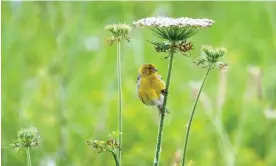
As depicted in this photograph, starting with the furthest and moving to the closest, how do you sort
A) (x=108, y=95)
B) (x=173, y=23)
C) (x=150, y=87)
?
(x=108, y=95)
(x=150, y=87)
(x=173, y=23)

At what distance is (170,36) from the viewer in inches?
50.9

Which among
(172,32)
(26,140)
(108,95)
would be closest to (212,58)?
(172,32)

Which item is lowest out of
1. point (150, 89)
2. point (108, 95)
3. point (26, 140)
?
point (26, 140)

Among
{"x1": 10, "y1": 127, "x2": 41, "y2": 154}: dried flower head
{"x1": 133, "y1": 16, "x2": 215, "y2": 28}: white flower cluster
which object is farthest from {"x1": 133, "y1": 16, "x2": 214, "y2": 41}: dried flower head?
{"x1": 10, "y1": 127, "x2": 41, "y2": 154}: dried flower head

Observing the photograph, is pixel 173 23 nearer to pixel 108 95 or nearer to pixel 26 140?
pixel 26 140

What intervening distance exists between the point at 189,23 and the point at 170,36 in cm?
6

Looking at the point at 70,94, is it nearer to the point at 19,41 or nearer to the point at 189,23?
the point at 19,41

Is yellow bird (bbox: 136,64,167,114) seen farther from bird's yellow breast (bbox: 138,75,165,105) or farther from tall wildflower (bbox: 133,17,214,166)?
tall wildflower (bbox: 133,17,214,166)

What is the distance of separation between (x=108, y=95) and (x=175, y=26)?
1589 mm

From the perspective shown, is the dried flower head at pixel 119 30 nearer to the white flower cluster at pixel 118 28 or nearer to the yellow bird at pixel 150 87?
the white flower cluster at pixel 118 28

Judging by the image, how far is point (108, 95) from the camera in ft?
9.27

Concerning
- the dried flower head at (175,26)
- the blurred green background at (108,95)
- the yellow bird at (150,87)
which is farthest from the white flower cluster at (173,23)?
the blurred green background at (108,95)

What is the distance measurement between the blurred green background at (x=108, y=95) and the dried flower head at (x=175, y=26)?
101 cm

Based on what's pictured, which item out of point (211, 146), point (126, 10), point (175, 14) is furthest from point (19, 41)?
point (175, 14)
